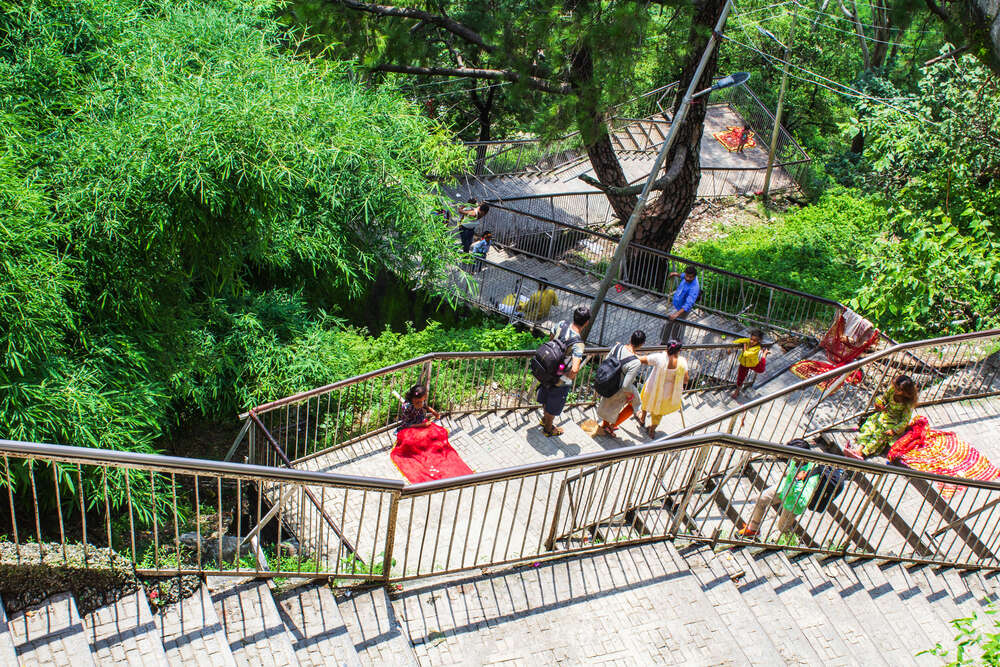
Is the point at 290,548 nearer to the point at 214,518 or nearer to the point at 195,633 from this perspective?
the point at 214,518

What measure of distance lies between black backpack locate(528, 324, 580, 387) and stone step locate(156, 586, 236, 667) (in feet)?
13.2

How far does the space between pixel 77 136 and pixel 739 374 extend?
26.1 feet

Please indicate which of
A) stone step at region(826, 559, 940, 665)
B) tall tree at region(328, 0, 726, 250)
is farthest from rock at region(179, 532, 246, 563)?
tall tree at region(328, 0, 726, 250)

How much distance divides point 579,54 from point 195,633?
10.6m

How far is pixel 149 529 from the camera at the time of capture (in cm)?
681

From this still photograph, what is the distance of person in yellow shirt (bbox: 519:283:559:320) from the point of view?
12.5m

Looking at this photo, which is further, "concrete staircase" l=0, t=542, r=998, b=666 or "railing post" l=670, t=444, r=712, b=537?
"railing post" l=670, t=444, r=712, b=537

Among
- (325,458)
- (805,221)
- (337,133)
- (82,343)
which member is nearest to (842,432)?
(325,458)

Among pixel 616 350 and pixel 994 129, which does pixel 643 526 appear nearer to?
pixel 616 350

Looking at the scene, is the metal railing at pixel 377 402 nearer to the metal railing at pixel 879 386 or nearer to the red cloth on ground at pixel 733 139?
the metal railing at pixel 879 386

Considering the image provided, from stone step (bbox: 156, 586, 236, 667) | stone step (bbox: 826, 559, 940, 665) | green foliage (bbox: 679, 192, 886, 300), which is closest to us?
stone step (bbox: 156, 586, 236, 667)

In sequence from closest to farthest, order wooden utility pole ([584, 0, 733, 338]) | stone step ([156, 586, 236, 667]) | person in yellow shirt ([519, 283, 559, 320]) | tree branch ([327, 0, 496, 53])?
stone step ([156, 586, 236, 667]) → wooden utility pole ([584, 0, 733, 338]) → person in yellow shirt ([519, 283, 559, 320]) → tree branch ([327, 0, 496, 53])

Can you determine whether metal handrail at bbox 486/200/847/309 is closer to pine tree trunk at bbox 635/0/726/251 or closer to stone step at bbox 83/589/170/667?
pine tree trunk at bbox 635/0/726/251

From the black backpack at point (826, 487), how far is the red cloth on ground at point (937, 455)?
195 centimetres
